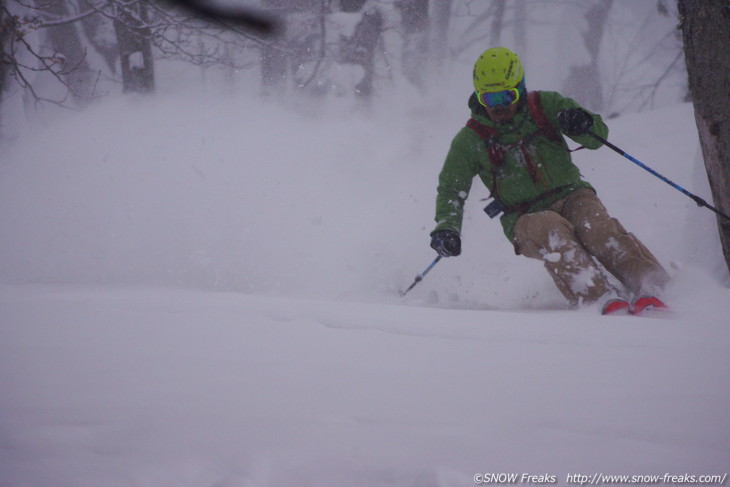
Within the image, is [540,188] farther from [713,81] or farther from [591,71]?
[591,71]

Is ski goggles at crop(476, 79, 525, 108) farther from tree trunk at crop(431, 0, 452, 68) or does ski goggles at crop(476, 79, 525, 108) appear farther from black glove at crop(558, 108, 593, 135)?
tree trunk at crop(431, 0, 452, 68)

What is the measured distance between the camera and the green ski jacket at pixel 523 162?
3.01 metres

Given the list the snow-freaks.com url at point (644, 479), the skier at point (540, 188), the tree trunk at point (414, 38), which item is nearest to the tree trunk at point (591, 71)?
the tree trunk at point (414, 38)

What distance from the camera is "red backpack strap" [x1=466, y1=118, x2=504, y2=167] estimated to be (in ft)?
10.0

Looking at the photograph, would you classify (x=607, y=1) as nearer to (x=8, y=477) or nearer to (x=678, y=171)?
(x=678, y=171)

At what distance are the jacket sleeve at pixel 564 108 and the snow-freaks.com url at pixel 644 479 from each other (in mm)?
2410

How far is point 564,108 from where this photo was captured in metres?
2.97

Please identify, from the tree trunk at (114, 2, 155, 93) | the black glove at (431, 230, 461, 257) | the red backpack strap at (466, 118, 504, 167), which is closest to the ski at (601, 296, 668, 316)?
the black glove at (431, 230, 461, 257)

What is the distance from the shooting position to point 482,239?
6074 mm

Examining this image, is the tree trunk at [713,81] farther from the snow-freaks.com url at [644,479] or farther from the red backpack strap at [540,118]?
the snow-freaks.com url at [644,479]

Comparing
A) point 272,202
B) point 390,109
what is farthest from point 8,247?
point 390,109

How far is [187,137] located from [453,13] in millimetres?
9295

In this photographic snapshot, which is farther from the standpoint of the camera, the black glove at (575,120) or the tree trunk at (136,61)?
the tree trunk at (136,61)

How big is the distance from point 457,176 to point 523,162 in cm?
46
